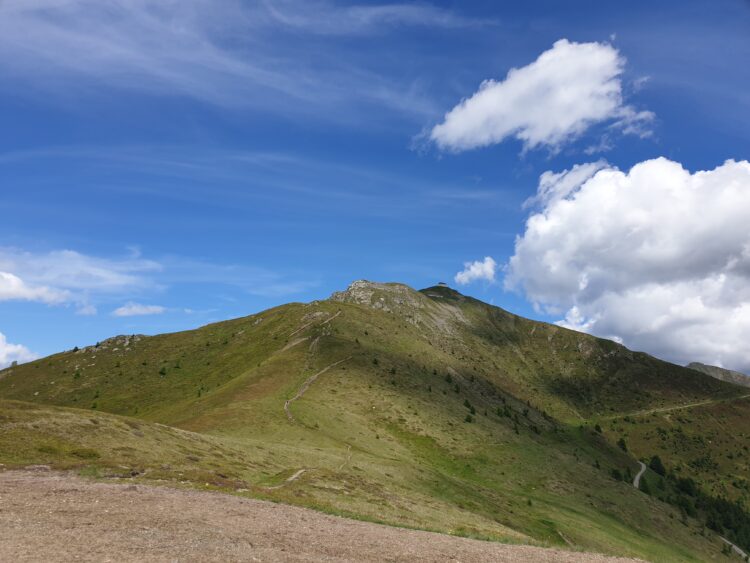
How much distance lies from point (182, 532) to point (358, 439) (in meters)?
49.3

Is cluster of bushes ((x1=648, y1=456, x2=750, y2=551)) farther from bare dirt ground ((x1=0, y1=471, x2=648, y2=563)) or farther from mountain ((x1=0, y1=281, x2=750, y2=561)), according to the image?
bare dirt ground ((x1=0, y1=471, x2=648, y2=563))

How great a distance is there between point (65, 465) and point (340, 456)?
30546 millimetres

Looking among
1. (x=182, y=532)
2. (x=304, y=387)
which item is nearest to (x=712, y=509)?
(x=304, y=387)

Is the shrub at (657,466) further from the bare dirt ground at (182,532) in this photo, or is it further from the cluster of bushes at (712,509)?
the bare dirt ground at (182,532)

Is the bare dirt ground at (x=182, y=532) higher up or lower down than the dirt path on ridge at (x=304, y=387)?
lower down

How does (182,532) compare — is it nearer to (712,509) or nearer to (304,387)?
(304,387)

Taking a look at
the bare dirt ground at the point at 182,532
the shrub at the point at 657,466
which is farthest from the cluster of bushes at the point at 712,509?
the bare dirt ground at the point at 182,532

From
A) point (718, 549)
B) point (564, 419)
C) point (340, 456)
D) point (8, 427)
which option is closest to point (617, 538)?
point (340, 456)

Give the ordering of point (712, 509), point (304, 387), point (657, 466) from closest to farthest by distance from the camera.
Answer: point (304, 387) < point (712, 509) < point (657, 466)

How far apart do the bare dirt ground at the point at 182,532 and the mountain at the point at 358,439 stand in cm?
445

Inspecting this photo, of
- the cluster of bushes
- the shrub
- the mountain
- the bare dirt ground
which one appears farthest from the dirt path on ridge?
the shrub

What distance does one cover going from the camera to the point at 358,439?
6844 centimetres

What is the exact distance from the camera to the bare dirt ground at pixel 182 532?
59.7ft

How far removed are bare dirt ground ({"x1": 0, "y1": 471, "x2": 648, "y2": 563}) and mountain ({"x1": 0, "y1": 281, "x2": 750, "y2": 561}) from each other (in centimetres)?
445
